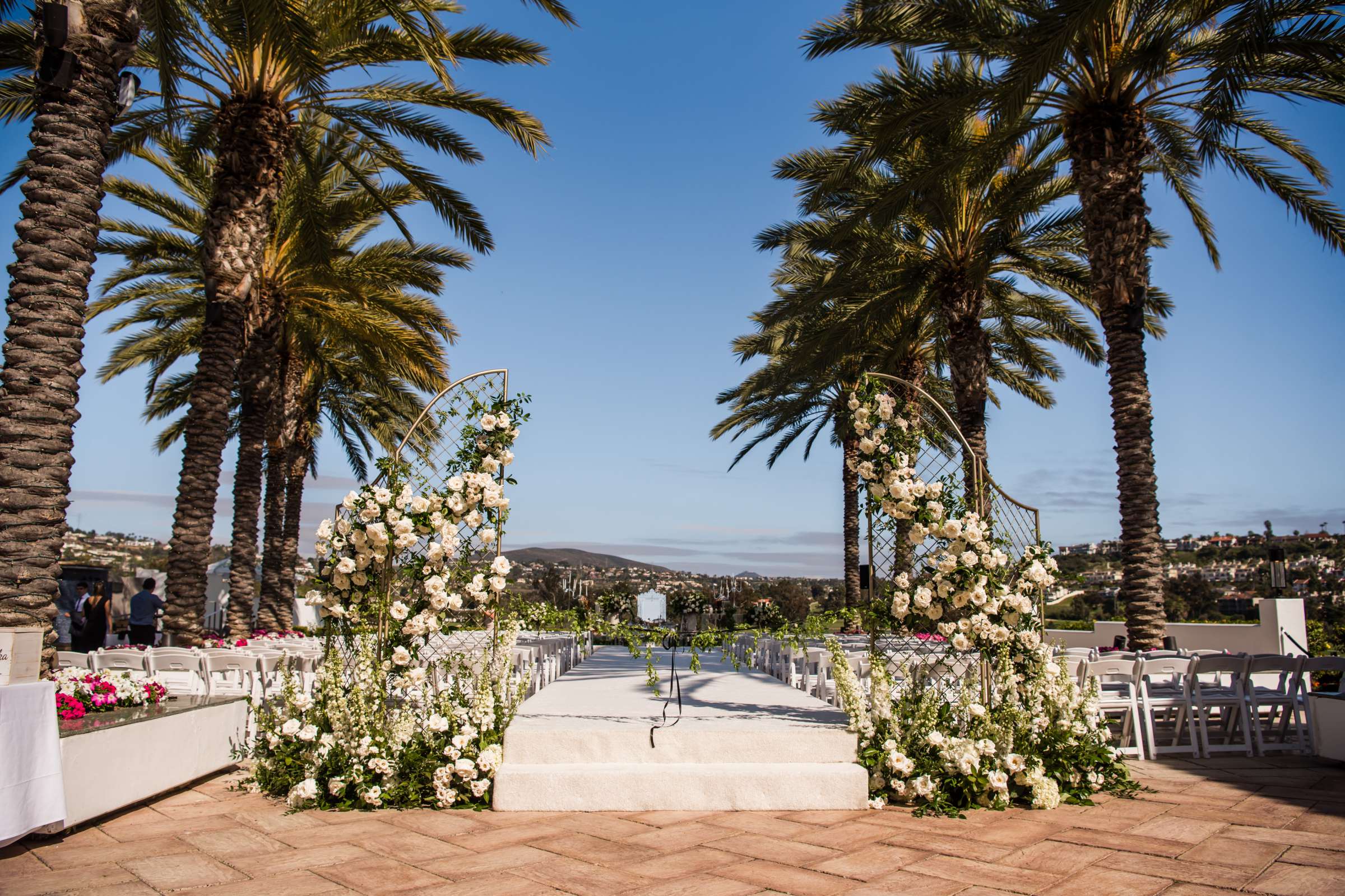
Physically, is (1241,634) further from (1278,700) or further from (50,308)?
(50,308)

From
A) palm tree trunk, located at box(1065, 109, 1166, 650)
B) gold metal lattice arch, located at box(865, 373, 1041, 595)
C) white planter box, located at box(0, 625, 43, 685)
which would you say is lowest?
white planter box, located at box(0, 625, 43, 685)

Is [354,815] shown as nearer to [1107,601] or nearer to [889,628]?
[889,628]

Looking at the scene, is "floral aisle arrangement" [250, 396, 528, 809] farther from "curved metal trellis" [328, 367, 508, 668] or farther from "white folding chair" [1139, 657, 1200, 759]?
"white folding chair" [1139, 657, 1200, 759]

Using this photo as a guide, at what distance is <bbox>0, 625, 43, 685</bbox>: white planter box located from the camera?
4.25 meters

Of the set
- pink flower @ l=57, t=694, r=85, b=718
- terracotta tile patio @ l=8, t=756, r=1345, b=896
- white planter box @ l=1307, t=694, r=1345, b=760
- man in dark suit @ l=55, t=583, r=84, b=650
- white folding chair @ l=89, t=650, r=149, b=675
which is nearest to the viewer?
terracotta tile patio @ l=8, t=756, r=1345, b=896

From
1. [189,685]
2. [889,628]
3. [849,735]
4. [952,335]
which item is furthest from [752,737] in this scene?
[952,335]

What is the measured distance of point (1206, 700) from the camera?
7152mm

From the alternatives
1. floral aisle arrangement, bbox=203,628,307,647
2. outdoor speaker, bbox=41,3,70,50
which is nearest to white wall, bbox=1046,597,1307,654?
floral aisle arrangement, bbox=203,628,307,647

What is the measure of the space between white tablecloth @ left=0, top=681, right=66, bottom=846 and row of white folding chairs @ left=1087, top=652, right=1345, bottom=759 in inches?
268

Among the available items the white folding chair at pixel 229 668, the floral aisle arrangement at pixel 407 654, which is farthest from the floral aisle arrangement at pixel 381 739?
the white folding chair at pixel 229 668

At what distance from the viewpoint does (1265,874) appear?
3.92 m

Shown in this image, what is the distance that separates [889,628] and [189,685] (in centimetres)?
612

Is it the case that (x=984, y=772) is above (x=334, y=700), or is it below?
below

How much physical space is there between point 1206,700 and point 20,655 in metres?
8.22
